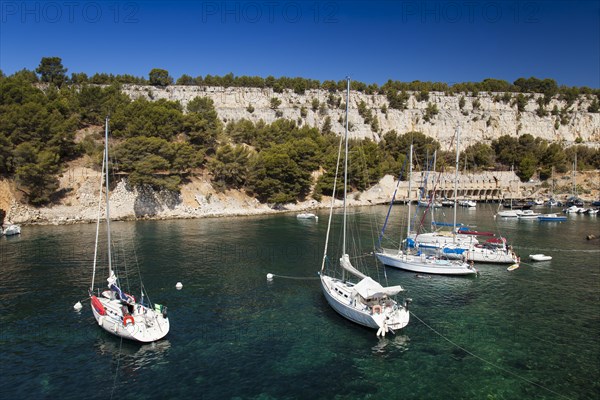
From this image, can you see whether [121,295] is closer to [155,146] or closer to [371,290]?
[371,290]

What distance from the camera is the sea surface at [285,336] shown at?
20.7 metres

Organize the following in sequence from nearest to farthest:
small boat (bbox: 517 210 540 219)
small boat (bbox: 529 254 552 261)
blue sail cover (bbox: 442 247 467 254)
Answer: blue sail cover (bbox: 442 247 467 254) < small boat (bbox: 529 254 552 261) < small boat (bbox: 517 210 540 219)

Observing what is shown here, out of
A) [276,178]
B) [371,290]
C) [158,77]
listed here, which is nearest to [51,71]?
[158,77]

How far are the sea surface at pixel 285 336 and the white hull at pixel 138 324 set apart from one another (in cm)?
60

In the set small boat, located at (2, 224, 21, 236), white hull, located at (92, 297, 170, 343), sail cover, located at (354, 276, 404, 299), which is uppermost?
small boat, located at (2, 224, 21, 236)

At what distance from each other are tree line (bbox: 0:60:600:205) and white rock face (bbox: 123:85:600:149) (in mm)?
23255

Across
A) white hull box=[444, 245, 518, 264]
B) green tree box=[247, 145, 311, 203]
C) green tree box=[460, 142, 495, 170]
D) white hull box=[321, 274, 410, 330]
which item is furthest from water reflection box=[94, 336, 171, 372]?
green tree box=[460, 142, 495, 170]

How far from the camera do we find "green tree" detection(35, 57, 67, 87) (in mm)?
116875

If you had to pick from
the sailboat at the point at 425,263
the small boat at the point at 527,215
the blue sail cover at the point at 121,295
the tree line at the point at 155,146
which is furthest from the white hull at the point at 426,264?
the small boat at the point at 527,215

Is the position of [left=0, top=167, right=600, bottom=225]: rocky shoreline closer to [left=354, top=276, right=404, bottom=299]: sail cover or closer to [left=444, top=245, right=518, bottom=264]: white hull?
[left=444, top=245, right=518, bottom=264]: white hull

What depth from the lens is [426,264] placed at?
3925cm

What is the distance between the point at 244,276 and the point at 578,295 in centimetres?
2779

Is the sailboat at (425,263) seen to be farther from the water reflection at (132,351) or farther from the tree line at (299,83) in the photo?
Result: the tree line at (299,83)

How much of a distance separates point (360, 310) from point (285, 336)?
4.91 meters
